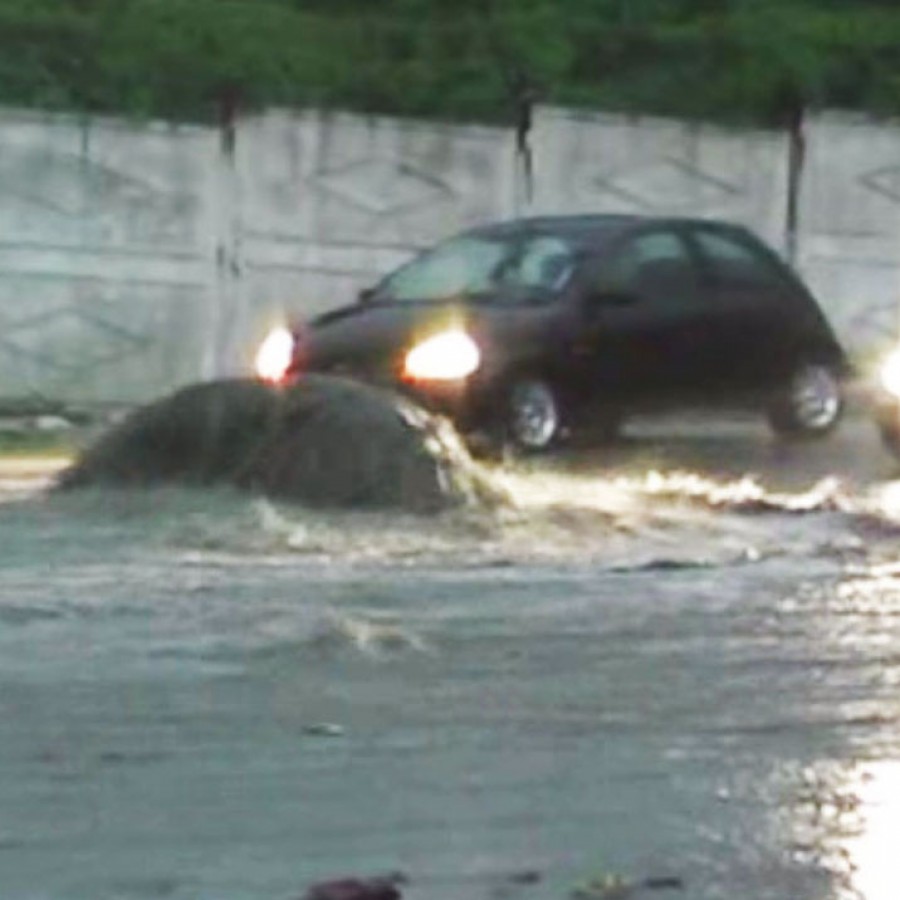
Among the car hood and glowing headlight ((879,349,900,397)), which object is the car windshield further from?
glowing headlight ((879,349,900,397))

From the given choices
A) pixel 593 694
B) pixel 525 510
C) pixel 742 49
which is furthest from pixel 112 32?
pixel 593 694

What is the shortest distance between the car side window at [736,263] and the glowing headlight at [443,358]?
2582 millimetres

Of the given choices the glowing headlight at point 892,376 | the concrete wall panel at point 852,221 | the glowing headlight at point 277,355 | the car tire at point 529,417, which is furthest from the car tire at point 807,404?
the concrete wall panel at point 852,221

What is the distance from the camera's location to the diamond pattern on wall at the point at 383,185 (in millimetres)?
29906

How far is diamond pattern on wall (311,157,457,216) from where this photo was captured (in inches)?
1177

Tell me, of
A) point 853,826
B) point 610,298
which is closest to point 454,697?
point 853,826

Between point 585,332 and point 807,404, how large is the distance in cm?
214

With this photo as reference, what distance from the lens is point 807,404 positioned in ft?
88.0

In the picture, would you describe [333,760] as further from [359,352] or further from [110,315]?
[110,315]

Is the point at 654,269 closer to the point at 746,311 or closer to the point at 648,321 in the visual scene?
the point at 648,321

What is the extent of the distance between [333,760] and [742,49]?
2170 centimetres

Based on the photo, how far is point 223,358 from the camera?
96.1 feet

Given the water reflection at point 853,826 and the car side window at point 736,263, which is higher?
the car side window at point 736,263

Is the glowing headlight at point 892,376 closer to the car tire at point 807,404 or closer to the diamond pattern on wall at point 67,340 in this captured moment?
the car tire at point 807,404
